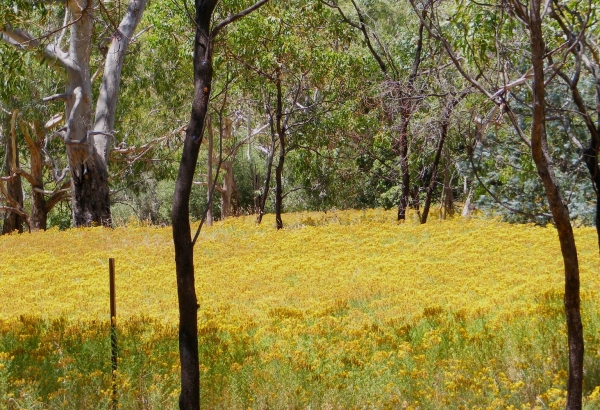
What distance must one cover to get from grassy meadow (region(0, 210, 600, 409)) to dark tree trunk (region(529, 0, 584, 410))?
0.81 meters

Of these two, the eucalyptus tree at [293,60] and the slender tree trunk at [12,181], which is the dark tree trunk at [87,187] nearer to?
the eucalyptus tree at [293,60]

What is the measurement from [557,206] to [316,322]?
15.1 ft

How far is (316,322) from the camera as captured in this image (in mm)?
8484

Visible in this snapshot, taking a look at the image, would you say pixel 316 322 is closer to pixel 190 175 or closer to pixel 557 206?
pixel 190 175

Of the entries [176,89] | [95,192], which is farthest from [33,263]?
[176,89]

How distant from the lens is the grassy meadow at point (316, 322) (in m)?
5.92

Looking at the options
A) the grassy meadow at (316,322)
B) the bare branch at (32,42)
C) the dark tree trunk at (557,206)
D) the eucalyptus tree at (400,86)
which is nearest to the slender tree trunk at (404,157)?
the eucalyptus tree at (400,86)

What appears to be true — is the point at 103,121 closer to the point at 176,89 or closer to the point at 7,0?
the point at 176,89

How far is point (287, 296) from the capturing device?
10086mm

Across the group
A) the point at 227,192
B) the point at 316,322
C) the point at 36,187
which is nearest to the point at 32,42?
the point at 316,322

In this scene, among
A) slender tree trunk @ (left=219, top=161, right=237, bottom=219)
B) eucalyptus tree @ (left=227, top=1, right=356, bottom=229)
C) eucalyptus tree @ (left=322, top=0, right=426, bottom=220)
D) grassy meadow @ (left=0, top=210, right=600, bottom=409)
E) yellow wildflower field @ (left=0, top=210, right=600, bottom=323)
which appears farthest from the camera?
slender tree trunk @ (left=219, top=161, right=237, bottom=219)

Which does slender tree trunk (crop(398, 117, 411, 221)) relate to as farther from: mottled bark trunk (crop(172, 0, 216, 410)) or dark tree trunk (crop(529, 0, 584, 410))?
mottled bark trunk (crop(172, 0, 216, 410))

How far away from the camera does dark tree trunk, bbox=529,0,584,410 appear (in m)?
3.91

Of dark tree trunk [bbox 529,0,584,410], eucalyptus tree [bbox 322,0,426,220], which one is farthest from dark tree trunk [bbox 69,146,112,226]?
dark tree trunk [bbox 529,0,584,410]
